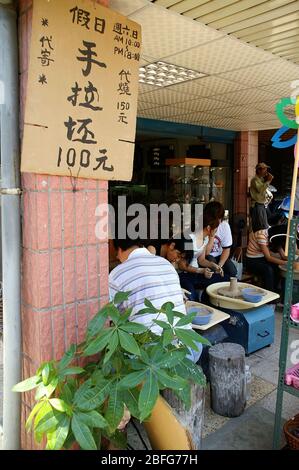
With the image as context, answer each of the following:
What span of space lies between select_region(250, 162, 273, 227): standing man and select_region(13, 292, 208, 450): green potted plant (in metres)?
4.43

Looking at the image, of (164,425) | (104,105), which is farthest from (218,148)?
(164,425)

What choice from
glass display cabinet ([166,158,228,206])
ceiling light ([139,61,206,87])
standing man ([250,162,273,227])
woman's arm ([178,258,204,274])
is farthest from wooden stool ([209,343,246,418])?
glass display cabinet ([166,158,228,206])

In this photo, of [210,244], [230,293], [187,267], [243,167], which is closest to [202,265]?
[187,267]

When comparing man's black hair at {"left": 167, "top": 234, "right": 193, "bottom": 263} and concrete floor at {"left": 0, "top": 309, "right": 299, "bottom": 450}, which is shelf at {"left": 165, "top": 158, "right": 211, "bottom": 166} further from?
concrete floor at {"left": 0, "top": 309, "right": 299, "bottom": 450}

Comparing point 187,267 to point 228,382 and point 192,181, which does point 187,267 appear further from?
point 192,181

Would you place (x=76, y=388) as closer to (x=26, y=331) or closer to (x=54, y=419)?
(x=54, y=419)

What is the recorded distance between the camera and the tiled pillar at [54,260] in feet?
6.13

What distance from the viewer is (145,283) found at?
2592 millimetres

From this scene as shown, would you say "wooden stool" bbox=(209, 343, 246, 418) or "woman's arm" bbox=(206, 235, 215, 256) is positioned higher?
"woman's arm" bbox=(206, 235, 215, 256)

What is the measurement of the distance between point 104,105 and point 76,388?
1472 millimetres

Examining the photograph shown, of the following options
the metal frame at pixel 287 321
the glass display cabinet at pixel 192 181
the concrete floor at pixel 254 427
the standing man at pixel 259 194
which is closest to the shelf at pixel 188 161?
the glass display cabinet at pixel 192 181

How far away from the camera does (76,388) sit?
1726 mm

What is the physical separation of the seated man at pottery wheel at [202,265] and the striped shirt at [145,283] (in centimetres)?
228

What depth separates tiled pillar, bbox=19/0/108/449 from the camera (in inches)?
73.5
